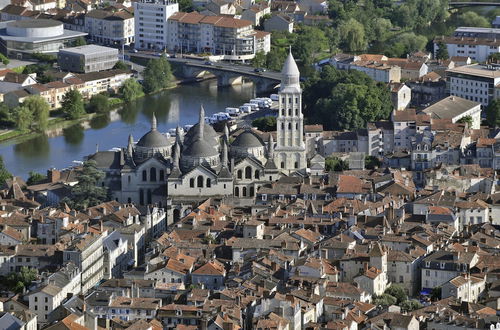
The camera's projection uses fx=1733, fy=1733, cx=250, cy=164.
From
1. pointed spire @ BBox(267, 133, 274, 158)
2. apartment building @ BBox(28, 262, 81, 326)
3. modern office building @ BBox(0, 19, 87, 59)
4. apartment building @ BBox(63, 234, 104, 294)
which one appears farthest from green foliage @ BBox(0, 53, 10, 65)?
apartment building @ BBox(28, 262, 81, 326)

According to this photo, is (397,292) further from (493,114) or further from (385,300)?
(493,114)

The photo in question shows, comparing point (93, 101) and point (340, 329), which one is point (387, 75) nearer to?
point (93, 101)

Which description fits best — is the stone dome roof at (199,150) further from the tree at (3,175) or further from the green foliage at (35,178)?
the tree at (3,175)

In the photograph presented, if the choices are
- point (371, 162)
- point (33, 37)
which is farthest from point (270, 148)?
point (33, 37)

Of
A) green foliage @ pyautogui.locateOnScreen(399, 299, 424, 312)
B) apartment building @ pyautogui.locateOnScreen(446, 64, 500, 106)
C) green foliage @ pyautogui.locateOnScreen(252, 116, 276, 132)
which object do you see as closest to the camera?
green foliage @ pyautogui.locateOnScreen(399, 299, 424, 312)

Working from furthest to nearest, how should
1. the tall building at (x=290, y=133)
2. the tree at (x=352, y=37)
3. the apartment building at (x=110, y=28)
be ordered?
the apartment building at (x=110, y=28) < the tree at (x=352, y=37) < the tall building at (x=290, y=133)

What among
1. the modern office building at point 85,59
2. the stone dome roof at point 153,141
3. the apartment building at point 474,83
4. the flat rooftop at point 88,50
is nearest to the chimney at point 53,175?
the stone dome roof at point 153,141

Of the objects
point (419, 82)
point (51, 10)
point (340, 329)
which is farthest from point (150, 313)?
point (51, 10)

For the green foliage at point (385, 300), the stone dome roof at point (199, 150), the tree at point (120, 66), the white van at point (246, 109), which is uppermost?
the stone dome roof at point (199, 150)

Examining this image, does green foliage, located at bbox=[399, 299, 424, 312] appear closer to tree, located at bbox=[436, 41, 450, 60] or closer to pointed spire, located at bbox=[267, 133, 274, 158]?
pointed spire, located at bbox=[267, 133, 274, 158]
